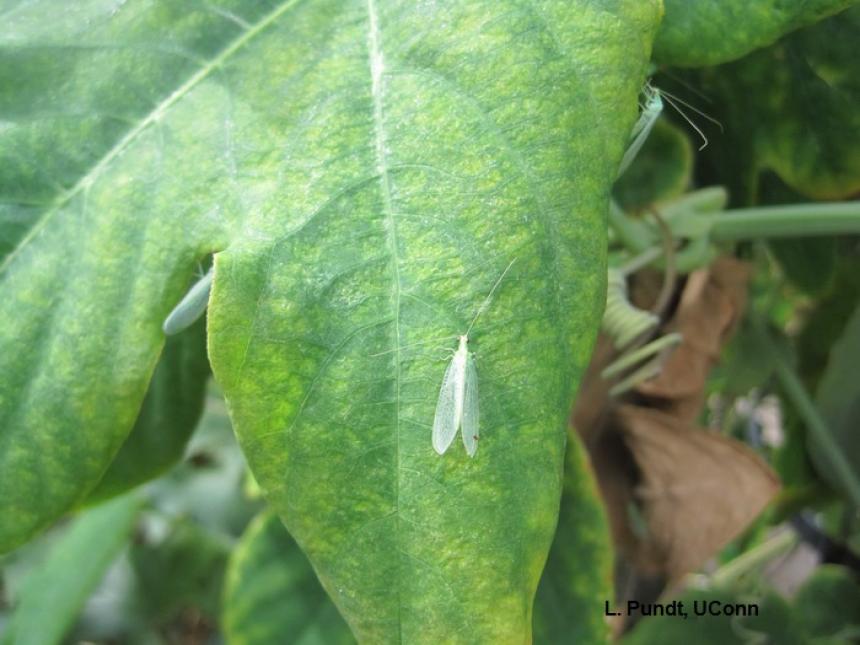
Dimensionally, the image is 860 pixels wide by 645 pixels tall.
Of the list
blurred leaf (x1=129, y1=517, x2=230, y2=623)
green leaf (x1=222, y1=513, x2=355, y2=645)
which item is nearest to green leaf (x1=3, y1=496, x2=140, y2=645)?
green leaf (x1=222, y1=513, x2=355, y2=645)

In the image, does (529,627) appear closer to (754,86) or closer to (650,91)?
(650,91)

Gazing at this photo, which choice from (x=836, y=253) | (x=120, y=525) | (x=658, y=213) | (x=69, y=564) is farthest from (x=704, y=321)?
(x=69, y=564)

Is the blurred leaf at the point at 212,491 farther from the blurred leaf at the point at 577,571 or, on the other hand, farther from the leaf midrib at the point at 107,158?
the leaf midrib at the point at 107,158

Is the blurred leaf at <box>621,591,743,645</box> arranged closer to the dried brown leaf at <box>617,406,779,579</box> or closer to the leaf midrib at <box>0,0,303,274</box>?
the dried brown leaf at <box>617,406,779,579</box>

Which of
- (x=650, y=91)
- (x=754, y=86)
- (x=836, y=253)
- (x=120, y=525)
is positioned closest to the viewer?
(x=650, y=91)

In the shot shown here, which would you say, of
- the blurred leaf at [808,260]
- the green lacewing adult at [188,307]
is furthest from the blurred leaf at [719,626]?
Result: the green lacewing adult at [188,307]
